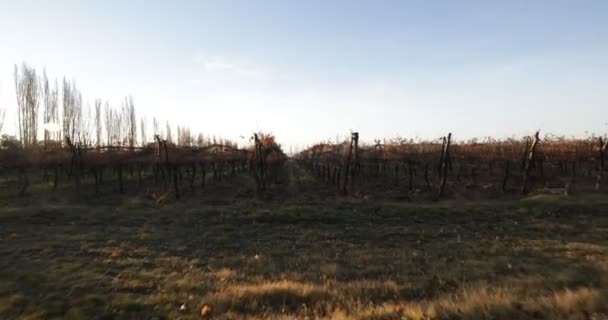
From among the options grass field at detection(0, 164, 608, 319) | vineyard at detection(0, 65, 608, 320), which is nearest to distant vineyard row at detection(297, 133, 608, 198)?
vineyard at detection(0, 65, 608, 320)

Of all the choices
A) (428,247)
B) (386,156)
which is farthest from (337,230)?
(386,156)

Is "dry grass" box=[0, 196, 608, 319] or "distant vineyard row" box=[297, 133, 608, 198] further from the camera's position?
"distant vineyard row" box=[297, 133, 608, 198]

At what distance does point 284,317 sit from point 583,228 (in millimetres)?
10488

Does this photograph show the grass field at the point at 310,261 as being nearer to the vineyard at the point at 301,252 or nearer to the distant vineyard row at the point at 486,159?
the vineyard at the point at 301,252

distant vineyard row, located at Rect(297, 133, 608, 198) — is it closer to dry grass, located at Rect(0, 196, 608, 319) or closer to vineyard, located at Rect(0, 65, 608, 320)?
vineyard, located at Rect(0, 65, 608, 320)

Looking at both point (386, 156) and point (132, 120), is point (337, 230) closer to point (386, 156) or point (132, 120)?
point (386, 156)

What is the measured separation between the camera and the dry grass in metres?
4.96

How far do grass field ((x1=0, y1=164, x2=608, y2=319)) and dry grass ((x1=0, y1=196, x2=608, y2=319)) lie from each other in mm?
30

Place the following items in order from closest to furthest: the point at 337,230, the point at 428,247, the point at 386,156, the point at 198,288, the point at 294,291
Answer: the point at 294,291 < the point at 198,288 < the point at 428,247 < the point at 337,230 < the point at 386,156

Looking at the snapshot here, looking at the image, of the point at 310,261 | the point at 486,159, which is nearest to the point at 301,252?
the point at 310,261

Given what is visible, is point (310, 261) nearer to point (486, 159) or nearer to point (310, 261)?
point (310, 261)

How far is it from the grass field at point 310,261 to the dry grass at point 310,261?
0.03 meters

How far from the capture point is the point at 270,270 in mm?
7422

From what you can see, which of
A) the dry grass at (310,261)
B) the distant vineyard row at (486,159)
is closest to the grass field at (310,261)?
the dry grass at (310,261)
